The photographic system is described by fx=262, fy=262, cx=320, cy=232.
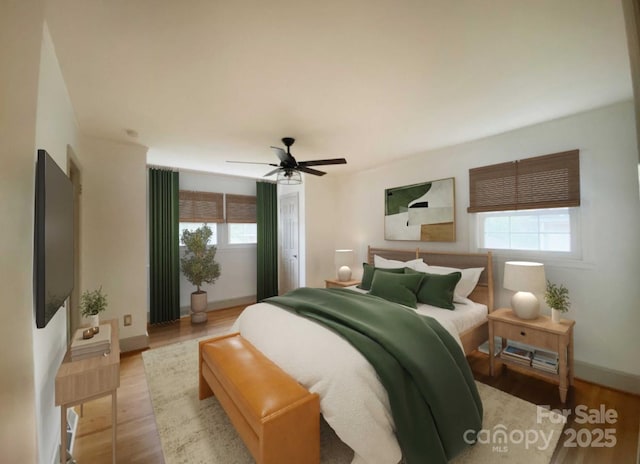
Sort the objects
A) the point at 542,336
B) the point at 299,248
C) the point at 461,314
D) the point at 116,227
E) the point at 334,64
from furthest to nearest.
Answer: the point at 299,248 < the point at 116,227 < the point at 461,314 < the point at 542,336 < the point at 334,64

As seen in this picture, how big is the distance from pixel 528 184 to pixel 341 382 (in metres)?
2.80

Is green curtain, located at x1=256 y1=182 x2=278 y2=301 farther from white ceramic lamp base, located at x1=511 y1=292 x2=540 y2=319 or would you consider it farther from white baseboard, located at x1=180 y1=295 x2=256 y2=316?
white ceramic lamp base, located at x1=511 y1=292 x2=540 y2=319

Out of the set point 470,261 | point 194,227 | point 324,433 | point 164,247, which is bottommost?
point 324,433

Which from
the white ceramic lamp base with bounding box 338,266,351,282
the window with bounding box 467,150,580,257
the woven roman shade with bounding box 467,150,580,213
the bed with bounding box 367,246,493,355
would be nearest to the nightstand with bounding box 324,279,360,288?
the white ceramic lamp base with bounding box 338,266,351,282

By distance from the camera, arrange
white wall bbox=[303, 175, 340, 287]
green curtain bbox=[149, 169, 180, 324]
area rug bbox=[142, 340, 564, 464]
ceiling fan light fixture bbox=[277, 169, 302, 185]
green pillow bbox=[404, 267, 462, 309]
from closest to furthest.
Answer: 1. area rug bbox=[142, 340, 564, 464]
2. green pillow bbox=[404, 267, 462, 309]
3. ceiling fan light fixture bbox=[277, 169, 302, 185]
4. green curtain bbox=[149, 169, 180, 324]
5. white wall bbox=[303, 175, 340, 287]

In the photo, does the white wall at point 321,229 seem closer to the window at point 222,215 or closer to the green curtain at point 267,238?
the green curtain at point 267,238

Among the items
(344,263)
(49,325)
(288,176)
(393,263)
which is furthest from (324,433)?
(344,263)

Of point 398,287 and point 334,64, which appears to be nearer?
point 334,64

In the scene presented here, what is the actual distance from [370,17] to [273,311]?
2.26 m

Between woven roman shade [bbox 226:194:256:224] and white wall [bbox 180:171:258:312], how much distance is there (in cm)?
12

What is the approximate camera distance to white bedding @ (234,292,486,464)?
4.59ft

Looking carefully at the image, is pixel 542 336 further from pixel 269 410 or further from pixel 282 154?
pixel 282 154

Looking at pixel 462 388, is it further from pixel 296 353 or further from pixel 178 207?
pixel 178 207

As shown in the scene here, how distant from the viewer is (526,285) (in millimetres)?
2432
